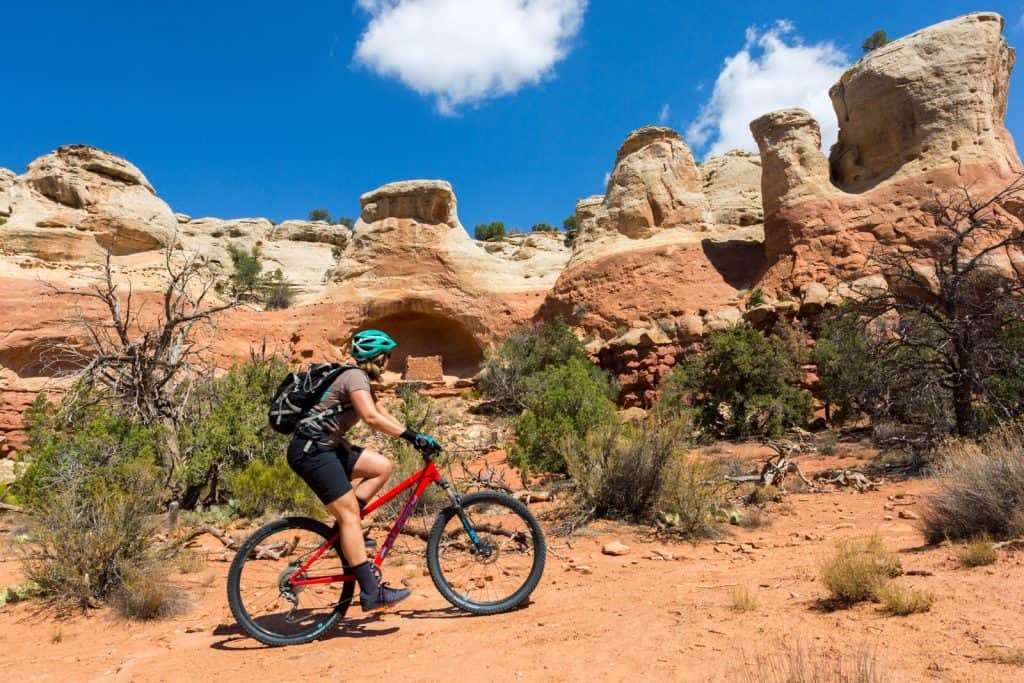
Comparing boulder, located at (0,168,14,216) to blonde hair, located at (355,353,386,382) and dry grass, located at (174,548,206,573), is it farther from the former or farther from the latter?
blonde hair, located at (355,353,386,382)

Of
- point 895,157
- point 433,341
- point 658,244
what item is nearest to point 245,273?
point 433,341

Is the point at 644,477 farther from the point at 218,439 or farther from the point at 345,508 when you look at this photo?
the point at 218,439

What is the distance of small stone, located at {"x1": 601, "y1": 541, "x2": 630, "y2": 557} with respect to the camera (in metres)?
4.99

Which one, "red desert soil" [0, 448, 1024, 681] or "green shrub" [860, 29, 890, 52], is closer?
"red desert soil" [0, 448, 1024, 681]

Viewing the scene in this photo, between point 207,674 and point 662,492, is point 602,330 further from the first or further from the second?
point 207,674

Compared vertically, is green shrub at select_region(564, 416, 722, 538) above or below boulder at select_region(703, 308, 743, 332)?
below

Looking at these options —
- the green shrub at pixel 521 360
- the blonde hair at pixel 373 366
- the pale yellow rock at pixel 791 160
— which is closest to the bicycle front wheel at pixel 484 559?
the blonde hair at pixel 373 366

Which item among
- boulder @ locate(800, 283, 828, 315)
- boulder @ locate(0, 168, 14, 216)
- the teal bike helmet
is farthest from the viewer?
boulder @ locate(0, 168, 14, 216)

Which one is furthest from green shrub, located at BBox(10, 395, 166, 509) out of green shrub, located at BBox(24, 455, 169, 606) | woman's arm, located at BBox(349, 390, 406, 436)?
woman's arm, located at BBox(349, 390, 406, 436)

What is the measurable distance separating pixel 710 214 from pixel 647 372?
7.87 meters

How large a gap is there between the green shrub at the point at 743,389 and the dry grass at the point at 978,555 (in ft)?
28.5

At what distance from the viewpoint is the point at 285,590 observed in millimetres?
3336

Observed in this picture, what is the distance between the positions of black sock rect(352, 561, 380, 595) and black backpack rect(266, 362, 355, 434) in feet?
2.65

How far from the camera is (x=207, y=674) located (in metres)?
2.89
